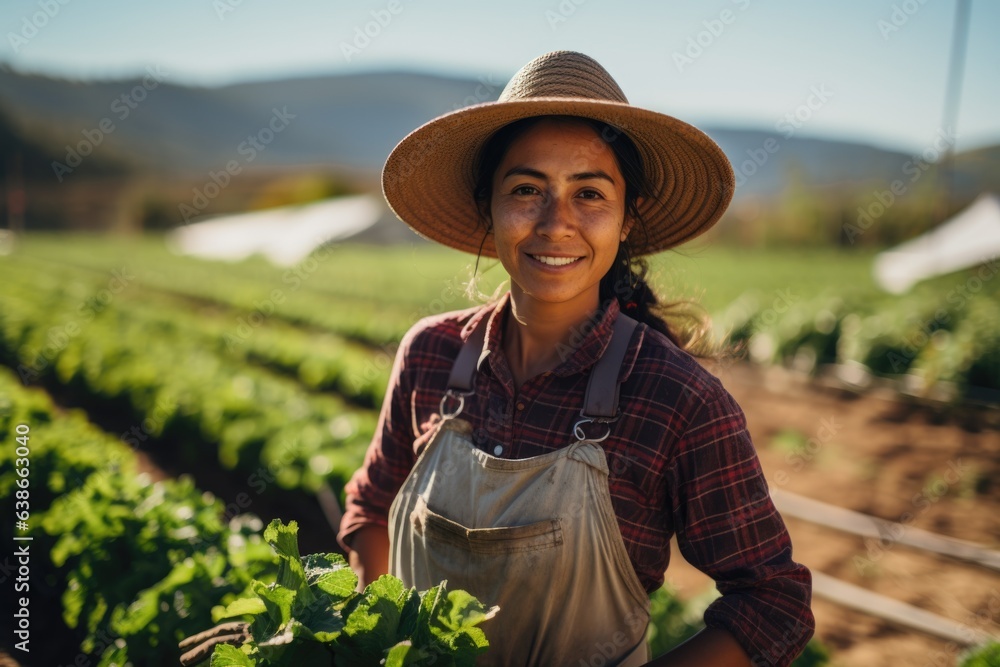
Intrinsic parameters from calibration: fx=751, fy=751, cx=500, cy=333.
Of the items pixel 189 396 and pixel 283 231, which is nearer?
pixel 189 396

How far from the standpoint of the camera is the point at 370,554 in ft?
6.22

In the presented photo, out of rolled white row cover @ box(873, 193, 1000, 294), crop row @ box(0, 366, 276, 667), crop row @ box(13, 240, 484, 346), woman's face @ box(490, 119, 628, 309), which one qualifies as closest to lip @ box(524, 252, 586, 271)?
woman's face @ box(490, 119, 628, 309)

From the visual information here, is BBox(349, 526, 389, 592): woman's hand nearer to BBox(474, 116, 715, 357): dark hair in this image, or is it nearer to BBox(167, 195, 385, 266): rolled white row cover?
BBox(474, 116, 715, 357): dark hair

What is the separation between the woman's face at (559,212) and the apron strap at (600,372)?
134mm

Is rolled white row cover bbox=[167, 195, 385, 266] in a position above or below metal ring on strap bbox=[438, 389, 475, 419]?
above

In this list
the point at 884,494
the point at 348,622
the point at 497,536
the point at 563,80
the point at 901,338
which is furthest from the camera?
the point at 901,338

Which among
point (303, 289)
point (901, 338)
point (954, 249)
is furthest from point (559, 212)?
point (303, 289)

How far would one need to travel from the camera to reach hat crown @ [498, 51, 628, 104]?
163 centimetres

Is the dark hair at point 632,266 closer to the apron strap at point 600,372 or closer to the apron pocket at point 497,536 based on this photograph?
the apron strap at point 600,372

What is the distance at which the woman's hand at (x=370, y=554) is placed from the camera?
1.89m

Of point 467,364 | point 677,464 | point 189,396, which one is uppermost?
point 467,364

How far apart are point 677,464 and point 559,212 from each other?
57 centimetres

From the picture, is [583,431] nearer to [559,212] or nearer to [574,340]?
[574,340]

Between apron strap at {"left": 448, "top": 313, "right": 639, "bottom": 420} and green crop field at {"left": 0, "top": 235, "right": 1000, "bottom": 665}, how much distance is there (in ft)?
0.78
